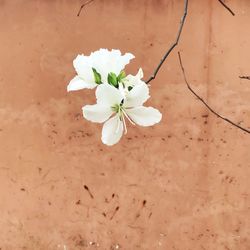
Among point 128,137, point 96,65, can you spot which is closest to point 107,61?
point 96,65

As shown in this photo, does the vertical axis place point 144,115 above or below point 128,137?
above

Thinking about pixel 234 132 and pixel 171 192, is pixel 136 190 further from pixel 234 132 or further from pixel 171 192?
pixel 234 132

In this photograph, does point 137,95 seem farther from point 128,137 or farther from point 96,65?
point 128,137

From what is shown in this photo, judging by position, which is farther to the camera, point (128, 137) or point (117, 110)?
point (128, 137)

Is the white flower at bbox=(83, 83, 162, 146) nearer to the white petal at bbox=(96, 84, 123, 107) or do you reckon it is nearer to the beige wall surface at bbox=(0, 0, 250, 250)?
the white petal at bbox=(96, 84, 123, 107)

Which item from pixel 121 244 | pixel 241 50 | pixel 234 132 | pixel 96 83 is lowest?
pixel 121 244

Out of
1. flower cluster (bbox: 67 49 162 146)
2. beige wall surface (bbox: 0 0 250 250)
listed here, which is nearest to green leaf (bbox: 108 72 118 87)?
flower cluster (bbox: 67 49 162 146)

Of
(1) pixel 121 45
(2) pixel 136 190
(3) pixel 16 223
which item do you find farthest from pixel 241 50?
(3) pixel 16 223
